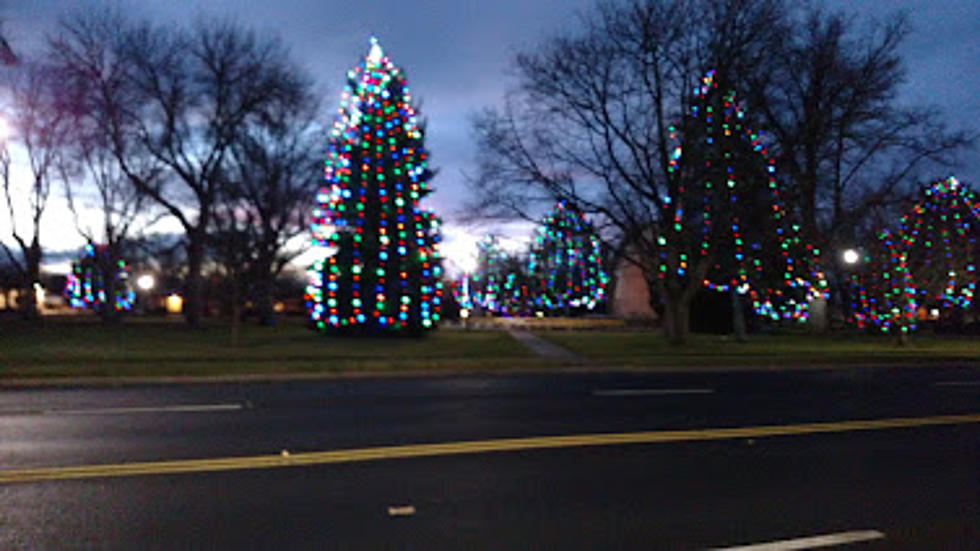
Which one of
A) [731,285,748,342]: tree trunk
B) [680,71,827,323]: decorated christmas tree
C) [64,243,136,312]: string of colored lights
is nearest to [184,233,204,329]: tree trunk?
[64,243,136,312]: string of colored lights

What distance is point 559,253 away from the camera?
66.1 metres

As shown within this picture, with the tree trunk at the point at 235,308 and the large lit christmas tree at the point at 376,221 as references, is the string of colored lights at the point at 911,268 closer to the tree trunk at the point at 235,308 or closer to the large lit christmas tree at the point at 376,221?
the large lit christmas tree at the point at 376,221

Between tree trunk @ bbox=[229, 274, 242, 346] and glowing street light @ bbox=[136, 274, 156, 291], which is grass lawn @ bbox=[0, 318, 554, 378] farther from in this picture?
glowing street light @ bbox=[136, 274, 156, 291]

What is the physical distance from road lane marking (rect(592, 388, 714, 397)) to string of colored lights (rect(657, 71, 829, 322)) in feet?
38.7

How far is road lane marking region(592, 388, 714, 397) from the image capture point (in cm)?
1366

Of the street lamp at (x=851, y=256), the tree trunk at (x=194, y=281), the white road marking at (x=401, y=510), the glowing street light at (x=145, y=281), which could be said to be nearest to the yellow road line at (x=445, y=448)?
the white road marking at (x=401, y=510)

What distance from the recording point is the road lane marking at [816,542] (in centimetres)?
541

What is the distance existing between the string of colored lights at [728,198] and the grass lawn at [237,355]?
7058mm

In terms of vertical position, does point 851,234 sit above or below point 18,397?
above

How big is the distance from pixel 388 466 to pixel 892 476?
4.72 meters

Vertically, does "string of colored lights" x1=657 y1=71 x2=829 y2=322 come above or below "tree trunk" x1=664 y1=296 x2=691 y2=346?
above

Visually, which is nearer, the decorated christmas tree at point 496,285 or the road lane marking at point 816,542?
the road lane marking at point 816,542

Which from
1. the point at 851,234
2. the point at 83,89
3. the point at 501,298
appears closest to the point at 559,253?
the point at 501,298

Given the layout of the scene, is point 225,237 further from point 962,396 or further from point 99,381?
point 962,396
